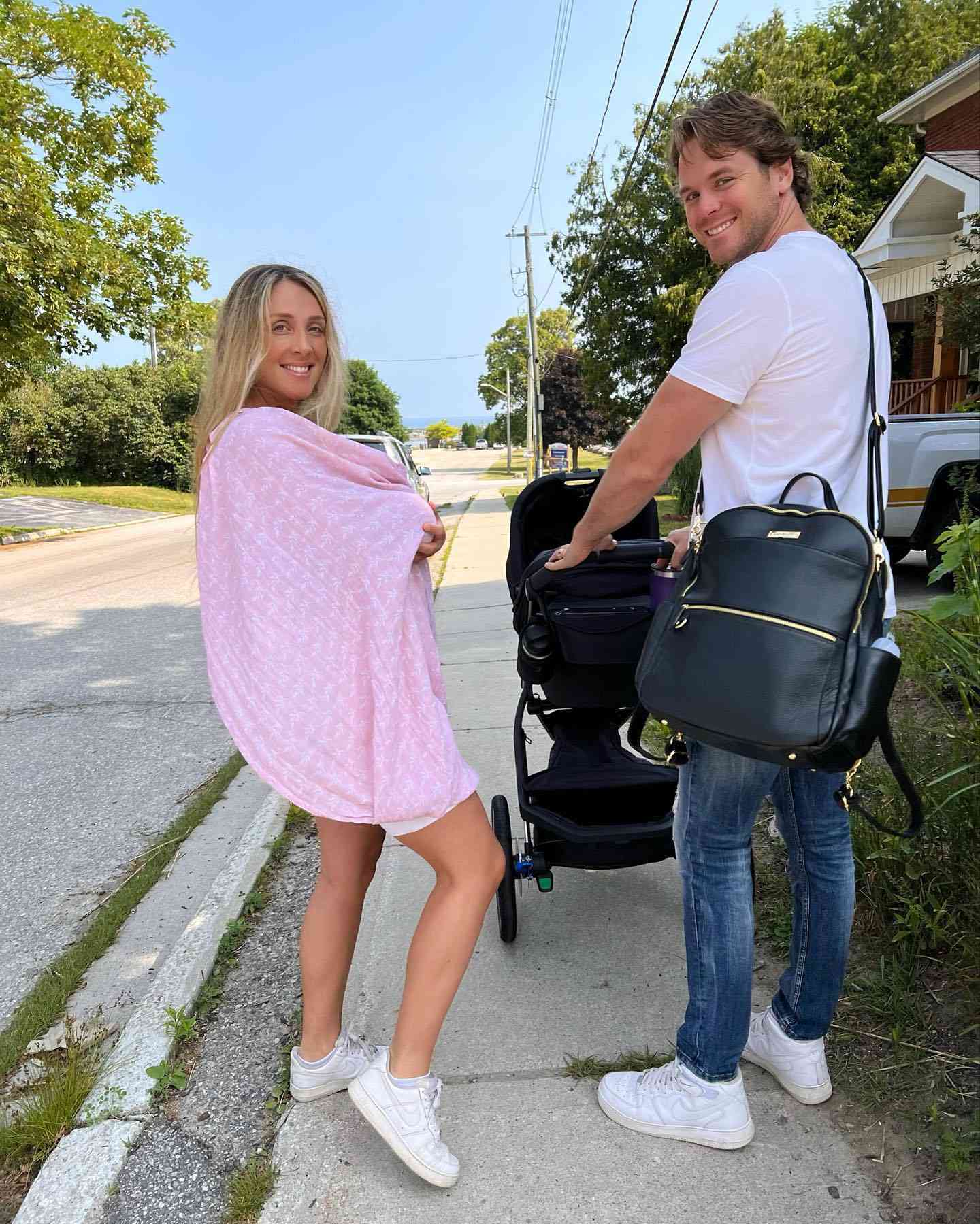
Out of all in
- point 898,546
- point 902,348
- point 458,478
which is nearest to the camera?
point 898,546

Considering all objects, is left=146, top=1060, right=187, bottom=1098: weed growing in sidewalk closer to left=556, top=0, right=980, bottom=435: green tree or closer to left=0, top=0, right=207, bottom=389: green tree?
left=0, top=0, right=207, bottom=389: green tree

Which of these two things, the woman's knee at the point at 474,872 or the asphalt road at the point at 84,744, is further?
the asphalt road at the point at 84,744

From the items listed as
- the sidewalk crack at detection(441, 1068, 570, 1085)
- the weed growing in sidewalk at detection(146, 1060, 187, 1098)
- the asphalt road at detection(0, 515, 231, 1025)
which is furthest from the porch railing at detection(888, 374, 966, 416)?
the weed growing in sidewalk at detection(146, 1060, 187, 1098)

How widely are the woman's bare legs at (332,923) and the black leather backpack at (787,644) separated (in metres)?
0.83

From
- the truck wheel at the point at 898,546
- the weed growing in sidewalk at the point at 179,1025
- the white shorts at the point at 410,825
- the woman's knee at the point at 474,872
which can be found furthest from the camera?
the truck wheel at the point at 898,546

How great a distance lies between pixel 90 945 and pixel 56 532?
18.7 m

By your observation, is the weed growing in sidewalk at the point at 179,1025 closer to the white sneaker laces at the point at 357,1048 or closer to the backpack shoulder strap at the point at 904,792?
the white sneaker laces at the point at 357,1048

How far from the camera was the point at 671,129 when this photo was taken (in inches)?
76.7

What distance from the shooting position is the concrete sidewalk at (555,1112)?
6.34ft

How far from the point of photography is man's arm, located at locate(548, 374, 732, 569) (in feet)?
5.73

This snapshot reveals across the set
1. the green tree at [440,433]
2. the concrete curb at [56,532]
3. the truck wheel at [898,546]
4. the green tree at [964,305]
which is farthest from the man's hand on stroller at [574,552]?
the green tree at [440,433]

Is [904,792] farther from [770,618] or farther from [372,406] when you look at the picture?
[372,406]

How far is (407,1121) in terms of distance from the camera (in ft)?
6.35

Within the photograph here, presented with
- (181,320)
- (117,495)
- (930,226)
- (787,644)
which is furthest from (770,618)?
(117,495)
